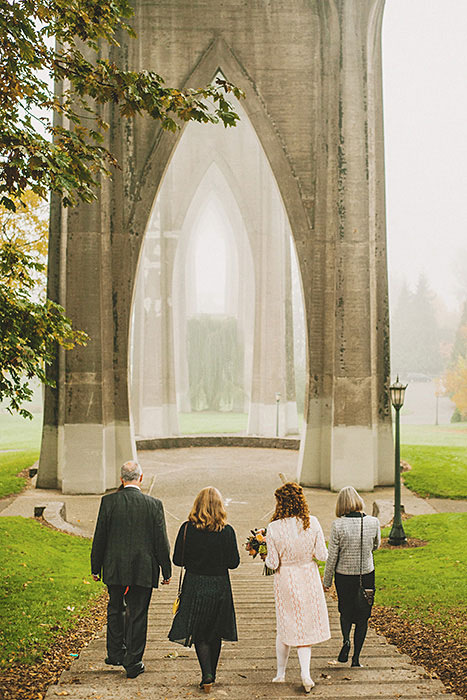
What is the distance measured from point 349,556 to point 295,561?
22.1 inches

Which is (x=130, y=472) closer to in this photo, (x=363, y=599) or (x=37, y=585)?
(x=363, y=599)

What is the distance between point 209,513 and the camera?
15.7ft

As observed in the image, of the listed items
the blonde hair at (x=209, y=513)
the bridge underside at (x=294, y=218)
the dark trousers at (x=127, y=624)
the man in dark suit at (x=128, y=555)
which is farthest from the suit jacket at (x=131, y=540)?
the bridge underside at (x=294, y=218)

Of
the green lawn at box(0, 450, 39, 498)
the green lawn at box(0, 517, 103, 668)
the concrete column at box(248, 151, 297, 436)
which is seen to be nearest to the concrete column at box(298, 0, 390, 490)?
the green lawn at box(0, 517, 103, 668)

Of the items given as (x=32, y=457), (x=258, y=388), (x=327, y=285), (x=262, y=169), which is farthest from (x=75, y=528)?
(x=262, y=169)

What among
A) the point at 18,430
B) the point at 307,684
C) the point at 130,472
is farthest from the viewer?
the point at 18,430

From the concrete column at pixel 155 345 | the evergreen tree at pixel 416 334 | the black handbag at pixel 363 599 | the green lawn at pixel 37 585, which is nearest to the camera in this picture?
the black handbag at pixel 363 599

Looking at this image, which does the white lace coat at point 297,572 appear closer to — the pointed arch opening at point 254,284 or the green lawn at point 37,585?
the green lawn at point 37,585

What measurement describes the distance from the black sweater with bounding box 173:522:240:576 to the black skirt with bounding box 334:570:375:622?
100 cm

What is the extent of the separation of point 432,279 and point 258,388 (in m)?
32.0

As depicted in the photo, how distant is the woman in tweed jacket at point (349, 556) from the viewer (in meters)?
5.30

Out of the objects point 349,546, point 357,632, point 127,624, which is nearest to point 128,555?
point 127,624

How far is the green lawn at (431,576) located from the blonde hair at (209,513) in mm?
2599

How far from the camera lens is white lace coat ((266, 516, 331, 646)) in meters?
4.89
